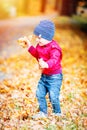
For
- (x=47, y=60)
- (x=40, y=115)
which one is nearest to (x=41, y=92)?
(x=40, y=115)

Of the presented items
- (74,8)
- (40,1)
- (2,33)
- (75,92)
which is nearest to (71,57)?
(75,92)

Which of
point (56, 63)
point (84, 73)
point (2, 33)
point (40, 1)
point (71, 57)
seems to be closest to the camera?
point (56, 63)

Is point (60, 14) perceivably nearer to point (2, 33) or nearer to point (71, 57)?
point (2, 33)

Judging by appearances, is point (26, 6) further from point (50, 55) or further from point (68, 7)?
point (50, 55)

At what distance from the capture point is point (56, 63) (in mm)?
4855

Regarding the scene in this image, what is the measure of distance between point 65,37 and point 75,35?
2.07 ft

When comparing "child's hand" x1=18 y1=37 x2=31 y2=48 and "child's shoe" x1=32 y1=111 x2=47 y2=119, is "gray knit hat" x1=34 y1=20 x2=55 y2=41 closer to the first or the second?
"child's hand" x1=18 y1=37 x2=31 y2=48

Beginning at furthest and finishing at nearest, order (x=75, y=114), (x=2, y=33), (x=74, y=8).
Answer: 1. (x=74, y=8)
2. (x=2, y=33)
3. (x=75, y=114)

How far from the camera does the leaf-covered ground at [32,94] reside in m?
4.99

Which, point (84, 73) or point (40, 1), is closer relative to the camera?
point (84, 73)

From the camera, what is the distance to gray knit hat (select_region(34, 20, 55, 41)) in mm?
4766

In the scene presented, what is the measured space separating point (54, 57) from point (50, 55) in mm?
108

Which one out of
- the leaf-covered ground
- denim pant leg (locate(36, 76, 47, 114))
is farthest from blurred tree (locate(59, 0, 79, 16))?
denim pant leg (locate(36, 76, 47, 114))

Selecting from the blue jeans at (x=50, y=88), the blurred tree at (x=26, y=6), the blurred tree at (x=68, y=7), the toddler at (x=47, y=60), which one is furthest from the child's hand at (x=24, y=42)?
the blurred tree at (x=26, y=6)
